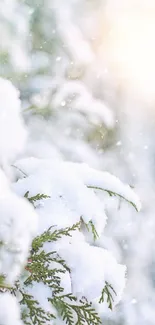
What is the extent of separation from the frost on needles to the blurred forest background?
1179 mm

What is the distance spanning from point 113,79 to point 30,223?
2.78 meters

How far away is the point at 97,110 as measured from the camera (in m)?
2.59

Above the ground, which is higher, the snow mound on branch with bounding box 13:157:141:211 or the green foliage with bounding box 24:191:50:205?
the snow mound on branch with bounding box 13:157:141:211

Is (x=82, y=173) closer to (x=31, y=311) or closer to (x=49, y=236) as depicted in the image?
(x=49, y=236)

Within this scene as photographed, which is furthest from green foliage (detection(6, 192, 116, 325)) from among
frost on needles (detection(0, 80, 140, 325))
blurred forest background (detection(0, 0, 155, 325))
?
blurred forest background (detection(0, 0, 155, 325))

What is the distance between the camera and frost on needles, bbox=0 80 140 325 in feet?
3.06

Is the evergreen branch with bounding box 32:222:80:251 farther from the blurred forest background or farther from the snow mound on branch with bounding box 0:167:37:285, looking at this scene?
the blurred forest background

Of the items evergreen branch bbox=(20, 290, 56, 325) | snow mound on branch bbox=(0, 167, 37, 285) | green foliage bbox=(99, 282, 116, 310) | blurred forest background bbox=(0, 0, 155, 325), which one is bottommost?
evergreen branch bbox=(20, 290, 56, 325)

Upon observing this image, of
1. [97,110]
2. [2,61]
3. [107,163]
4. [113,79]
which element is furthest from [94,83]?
[2,61]

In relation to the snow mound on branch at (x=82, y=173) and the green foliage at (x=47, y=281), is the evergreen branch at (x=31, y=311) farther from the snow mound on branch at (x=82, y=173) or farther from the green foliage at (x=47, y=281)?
the snow mound on branch at (x=82, y=173)

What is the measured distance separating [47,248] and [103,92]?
8.42ft

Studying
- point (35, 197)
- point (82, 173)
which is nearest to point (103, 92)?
point (82, 173)

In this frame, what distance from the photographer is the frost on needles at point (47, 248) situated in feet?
3.06

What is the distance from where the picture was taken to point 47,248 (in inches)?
42.8
